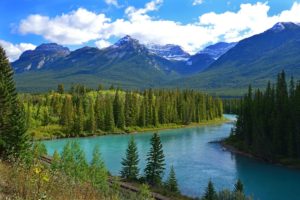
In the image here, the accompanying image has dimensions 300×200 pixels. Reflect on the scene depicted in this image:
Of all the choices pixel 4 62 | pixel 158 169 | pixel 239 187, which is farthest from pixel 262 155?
pixel 4 62

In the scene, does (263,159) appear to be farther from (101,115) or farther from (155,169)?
(101,115)

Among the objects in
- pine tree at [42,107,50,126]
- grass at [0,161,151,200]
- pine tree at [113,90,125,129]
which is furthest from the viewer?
pine tree at [113,90,125,129]

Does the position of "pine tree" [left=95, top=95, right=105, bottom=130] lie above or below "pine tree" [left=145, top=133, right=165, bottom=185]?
above

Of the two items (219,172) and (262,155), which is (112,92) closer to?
(262,155)

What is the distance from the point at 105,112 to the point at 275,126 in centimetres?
7329

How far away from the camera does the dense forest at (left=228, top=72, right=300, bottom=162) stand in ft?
290

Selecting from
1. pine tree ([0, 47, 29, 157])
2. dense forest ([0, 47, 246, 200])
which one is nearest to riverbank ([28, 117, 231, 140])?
dense forest ([0, 47, 246, 200])

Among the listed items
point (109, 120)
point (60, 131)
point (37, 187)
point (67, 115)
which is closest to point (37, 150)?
point (37, 187)

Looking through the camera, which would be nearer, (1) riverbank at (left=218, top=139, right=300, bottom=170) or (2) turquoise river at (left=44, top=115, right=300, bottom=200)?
(2) turquoise river at (left=44, top=115, right=300, bottom=200)

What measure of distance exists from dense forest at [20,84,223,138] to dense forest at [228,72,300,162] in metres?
55.4

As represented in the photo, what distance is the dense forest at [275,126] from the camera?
290 ft

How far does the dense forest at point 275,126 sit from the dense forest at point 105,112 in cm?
5542

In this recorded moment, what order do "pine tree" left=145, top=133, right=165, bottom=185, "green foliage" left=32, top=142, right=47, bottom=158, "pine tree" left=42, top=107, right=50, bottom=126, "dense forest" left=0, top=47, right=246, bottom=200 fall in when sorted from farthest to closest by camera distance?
"pine tree" left=42, top=107, right=50, bottom=126 < "pine tree" left=145, top=133, right=165, bottom=185 < "dense forest" left=0, top=47, right=246, bottom=200 < "green foliage" left=32, top=142, right=47, bottom=158

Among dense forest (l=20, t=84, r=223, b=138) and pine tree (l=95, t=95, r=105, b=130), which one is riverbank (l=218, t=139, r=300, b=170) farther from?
pine tree (l=95, t=95, r=105, b=130)
